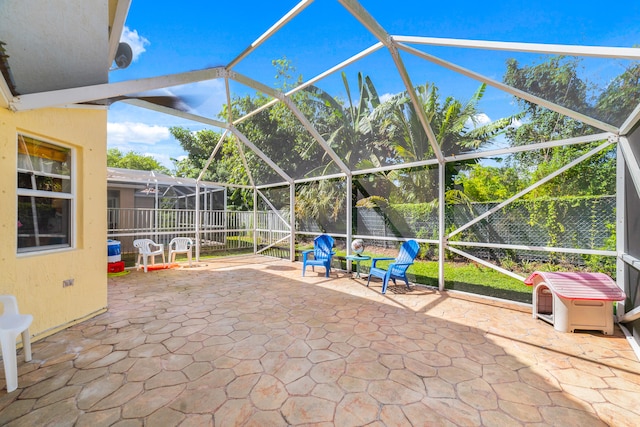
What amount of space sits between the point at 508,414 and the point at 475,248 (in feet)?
12.6

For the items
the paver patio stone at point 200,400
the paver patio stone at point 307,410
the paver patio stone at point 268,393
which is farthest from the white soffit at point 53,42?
the paver patio stone at point 307,410

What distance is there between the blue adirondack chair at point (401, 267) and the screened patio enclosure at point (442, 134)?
0.46 metres

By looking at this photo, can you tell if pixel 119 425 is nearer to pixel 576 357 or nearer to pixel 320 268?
pixel 576 357

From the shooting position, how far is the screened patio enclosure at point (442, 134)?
9.98 feet

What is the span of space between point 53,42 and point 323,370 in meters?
4.18

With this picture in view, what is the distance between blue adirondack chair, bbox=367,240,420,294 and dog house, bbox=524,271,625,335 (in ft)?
6.89

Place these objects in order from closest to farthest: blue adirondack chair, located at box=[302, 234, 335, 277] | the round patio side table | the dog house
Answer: the dog house, the round patio side table, blue adirondack chair, located at box=[302, 234, 335, 277]

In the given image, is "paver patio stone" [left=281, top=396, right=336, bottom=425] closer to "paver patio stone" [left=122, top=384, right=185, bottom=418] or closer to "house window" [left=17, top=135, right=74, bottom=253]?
"paver patio stone" [left=122, top=384, right=185, bottom=418]

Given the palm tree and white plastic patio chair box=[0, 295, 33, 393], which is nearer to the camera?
white plastic patio chair box=[0, 295, 33, 393]

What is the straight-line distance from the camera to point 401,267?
507cm

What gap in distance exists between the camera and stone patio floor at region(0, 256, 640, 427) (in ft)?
6.26

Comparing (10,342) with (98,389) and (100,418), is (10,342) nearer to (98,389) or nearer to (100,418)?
(98,389)

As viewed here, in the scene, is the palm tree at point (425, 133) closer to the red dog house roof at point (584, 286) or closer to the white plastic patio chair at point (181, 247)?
the red dog house roof at point (584, 286)

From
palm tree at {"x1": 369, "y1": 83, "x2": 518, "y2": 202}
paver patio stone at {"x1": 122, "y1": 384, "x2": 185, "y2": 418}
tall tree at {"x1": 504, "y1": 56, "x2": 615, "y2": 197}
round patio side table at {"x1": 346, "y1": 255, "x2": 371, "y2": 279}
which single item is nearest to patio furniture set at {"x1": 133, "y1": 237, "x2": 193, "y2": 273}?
round patio side table at {"x1": 346, "y1": 255, "x2": 371, "y2": 279}
